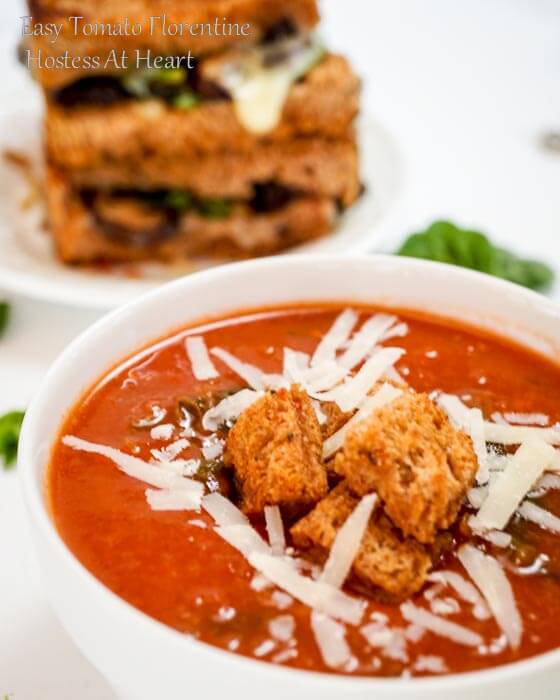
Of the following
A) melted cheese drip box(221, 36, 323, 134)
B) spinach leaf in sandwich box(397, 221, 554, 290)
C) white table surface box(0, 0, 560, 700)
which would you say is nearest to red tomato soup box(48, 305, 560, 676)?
white table surface box(0, 0, 560, 700)

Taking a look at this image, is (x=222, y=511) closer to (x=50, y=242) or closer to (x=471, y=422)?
(x=471, y=422)

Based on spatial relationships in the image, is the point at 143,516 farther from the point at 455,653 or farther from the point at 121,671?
the point at 455,653

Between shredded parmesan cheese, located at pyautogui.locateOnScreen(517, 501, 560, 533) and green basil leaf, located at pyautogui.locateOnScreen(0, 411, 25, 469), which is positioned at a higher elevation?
shredded parmesan cheese, located at pyautogui.locateOnScreen(517, 501, 560, 533)

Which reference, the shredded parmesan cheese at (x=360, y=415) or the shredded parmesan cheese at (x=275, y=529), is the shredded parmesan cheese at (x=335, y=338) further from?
the shredded parmesan cheese at (x=275, y=529)

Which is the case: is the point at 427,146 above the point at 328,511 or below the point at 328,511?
above

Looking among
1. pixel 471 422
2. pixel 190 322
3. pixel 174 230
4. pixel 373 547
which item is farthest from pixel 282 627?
pixel 174 230

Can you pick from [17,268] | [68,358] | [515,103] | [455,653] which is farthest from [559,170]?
[455,653]

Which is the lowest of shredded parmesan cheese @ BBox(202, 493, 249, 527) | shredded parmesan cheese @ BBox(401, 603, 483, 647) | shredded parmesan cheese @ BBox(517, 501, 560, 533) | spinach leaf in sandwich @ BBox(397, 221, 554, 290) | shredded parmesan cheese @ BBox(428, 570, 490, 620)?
shredded parmesan cheese @ BBox(401, 603, 483, 647)

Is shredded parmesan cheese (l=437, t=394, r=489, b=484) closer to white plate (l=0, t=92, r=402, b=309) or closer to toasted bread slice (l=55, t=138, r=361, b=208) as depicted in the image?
white plate (l=0, t=92, r=402, b=309)
